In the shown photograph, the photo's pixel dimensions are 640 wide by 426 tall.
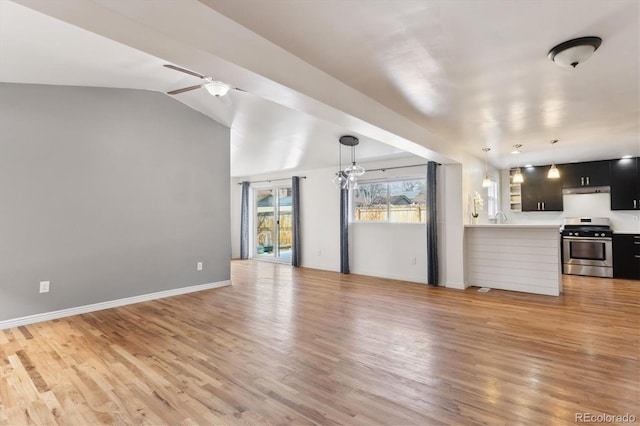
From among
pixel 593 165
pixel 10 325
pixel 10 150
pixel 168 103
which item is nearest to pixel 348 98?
pixel 168 103

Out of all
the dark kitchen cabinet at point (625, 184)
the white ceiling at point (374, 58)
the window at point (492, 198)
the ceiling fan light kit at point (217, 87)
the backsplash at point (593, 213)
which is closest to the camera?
the white ceiling at point (374, 58)

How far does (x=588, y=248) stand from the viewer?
21.7 ft

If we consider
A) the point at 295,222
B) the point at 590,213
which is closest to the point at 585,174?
the point at 590,213

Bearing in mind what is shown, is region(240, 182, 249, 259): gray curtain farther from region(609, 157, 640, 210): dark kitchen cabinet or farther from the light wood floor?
region(609, 157, 640, 210): dark kitchen cabinet

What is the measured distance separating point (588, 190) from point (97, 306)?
946 cm

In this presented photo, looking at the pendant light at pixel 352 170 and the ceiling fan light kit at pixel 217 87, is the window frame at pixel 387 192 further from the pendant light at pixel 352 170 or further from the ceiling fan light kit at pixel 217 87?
the ceiling fan light kit at pixel 217 87

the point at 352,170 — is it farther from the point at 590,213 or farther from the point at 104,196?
the point at 590,213

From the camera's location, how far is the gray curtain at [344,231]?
23.5 feet

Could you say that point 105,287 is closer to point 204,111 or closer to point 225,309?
point 225,309

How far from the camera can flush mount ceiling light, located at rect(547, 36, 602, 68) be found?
2.10 metres

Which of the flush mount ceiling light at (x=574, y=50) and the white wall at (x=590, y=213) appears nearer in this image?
the flush mount ceiling light at (x=574, y=50)

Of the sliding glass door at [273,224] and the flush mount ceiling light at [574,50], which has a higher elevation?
the flush mount ceiling light at [574,50]

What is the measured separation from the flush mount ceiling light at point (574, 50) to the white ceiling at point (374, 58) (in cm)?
5

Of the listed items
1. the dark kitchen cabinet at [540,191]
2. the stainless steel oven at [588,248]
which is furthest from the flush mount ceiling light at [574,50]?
the dark kitchen cabinet at [540,191]
